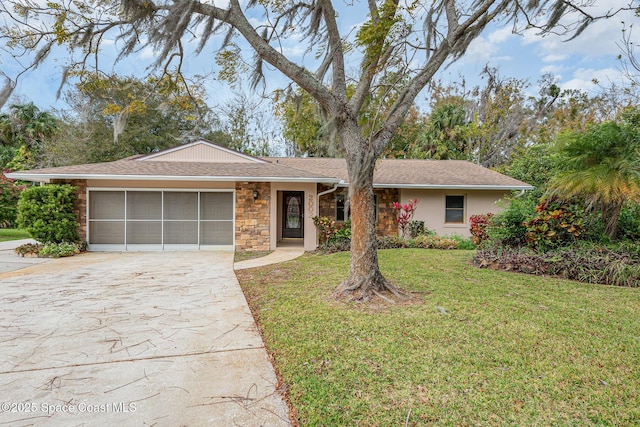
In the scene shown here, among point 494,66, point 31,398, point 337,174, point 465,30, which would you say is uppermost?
point 494,66

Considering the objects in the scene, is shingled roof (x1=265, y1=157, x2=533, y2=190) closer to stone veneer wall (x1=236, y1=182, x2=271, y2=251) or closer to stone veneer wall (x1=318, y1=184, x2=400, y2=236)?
stone veneer wall (x1=318, y1=184, x2=400, y2=236)

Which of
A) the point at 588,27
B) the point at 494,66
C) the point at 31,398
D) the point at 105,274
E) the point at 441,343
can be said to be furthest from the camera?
the point at 494,66

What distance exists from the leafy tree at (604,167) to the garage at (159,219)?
29.3 ft

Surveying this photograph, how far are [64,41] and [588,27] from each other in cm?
842

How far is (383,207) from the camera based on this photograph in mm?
12562

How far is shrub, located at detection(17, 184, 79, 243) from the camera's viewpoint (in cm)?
919

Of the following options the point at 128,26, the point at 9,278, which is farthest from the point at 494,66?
the point at 9,278

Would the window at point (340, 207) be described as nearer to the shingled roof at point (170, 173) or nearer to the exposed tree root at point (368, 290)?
the shingled roof at point (170, 173)

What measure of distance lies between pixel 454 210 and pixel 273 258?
768 cm

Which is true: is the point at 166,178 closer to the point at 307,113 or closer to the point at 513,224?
the point at 307,113

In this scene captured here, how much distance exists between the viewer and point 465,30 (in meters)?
4.75

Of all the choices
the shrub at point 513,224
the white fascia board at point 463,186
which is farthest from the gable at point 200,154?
the shrub at point 513,224

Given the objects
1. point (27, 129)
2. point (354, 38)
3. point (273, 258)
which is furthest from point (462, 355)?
point (27, 129)

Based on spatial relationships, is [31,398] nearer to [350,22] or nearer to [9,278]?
[9,278]
